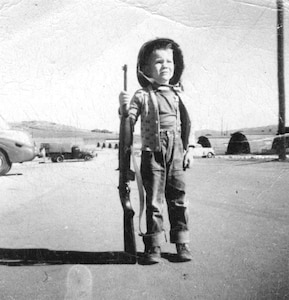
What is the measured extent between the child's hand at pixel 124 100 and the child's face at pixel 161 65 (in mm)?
258

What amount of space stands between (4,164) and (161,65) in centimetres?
582

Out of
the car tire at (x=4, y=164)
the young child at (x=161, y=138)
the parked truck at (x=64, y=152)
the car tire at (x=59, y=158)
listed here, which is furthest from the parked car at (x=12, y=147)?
the young child at (x=161, y=138)

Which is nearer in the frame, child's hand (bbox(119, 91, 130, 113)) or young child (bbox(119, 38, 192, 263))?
child's hand (bbox(119, 91, 130, 113))

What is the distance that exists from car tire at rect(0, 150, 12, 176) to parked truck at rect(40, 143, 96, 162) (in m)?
5.61

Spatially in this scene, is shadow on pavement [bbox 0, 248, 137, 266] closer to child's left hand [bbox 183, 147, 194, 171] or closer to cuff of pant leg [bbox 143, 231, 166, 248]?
cuff of pant leg [bbox 143, 231, 166, 248]

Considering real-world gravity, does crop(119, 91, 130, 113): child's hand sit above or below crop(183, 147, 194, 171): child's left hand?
above

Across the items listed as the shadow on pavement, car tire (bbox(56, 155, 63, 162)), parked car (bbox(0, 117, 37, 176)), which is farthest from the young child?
car tire (bbox(56, 155, 63, 162))

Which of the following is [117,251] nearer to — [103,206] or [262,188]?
[103,206]

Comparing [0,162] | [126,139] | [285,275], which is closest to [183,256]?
[285,275]

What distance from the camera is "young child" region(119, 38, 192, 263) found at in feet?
6.77

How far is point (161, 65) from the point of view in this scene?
2098mm

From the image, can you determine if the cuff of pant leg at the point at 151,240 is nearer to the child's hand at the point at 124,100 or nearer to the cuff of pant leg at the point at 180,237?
the cuff of pant leg at the point at 180,237

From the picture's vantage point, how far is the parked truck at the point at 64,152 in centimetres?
→ 1304

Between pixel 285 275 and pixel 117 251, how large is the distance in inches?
38.4
